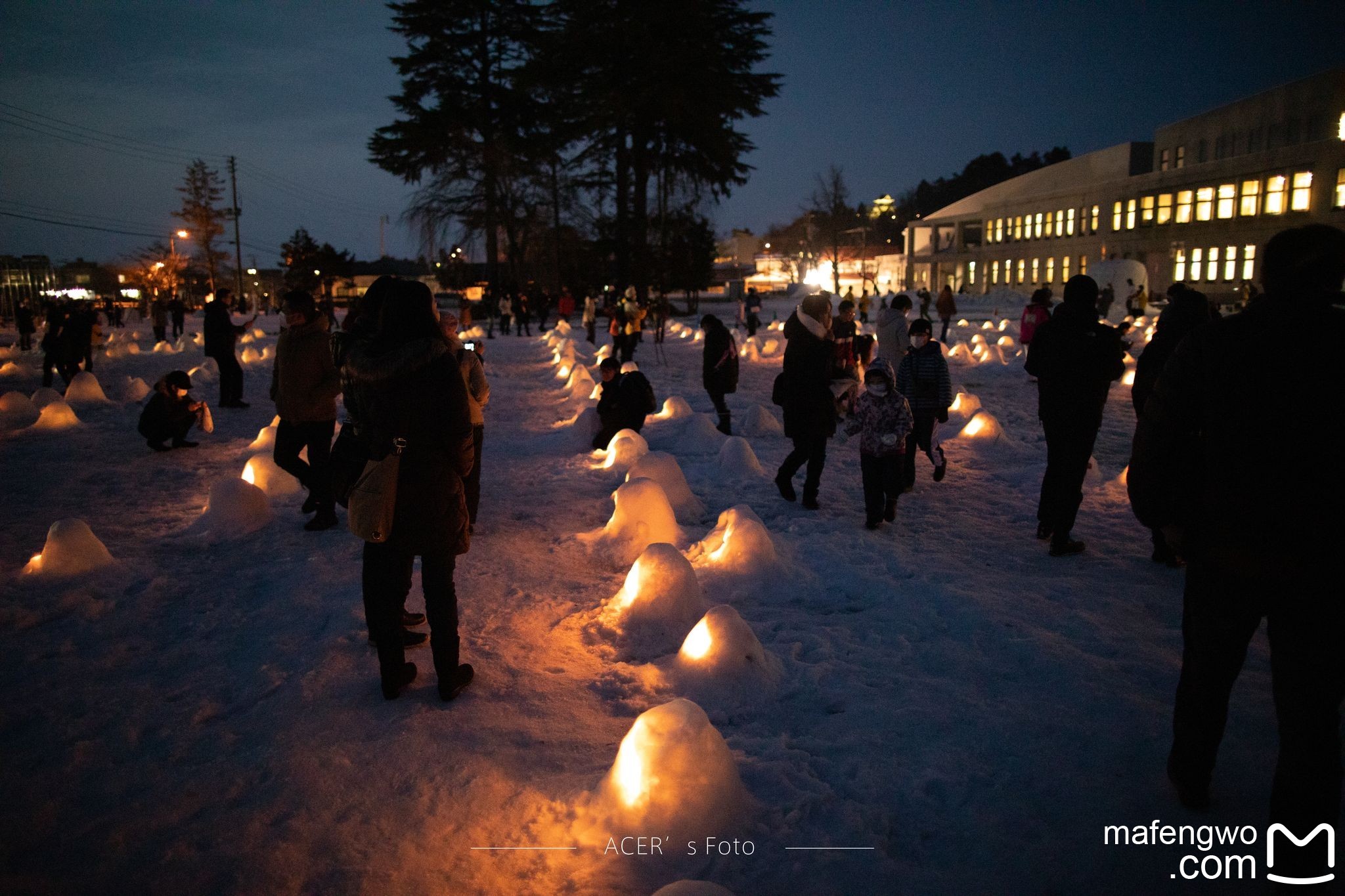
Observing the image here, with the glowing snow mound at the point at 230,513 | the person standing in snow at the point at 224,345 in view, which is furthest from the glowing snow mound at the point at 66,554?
the person standing in snow at the point at 224,345

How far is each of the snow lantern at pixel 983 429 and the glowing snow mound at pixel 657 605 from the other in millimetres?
6403

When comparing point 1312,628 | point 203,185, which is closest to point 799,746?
point 1312,628

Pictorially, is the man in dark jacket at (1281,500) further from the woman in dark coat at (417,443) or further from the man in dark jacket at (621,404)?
the man in dark jacket at (621,404)

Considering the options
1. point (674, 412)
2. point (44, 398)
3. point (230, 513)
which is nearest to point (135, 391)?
point (44, 398)

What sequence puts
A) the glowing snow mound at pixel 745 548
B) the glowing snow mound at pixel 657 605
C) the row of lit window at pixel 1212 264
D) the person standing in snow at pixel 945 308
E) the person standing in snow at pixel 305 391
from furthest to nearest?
the row of lit window at pixel 1212 264 → the person standing in snow at pixel 945 308 → the person standing in snow at pixel 305 391 → the glowing snow mound at pixel 745 548 → the glowing snow mound at pixel 657 605

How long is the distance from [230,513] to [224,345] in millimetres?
7178

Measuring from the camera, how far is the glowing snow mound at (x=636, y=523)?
6.17 meters

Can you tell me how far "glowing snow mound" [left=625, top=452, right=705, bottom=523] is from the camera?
23.1ft

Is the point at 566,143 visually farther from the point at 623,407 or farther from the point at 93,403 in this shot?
the point at 623,407

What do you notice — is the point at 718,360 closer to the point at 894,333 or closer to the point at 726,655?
the point at 894,333

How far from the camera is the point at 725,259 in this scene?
11400 centimetres

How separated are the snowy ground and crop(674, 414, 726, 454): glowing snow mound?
3.16 metres

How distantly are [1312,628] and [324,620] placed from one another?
4.80 m

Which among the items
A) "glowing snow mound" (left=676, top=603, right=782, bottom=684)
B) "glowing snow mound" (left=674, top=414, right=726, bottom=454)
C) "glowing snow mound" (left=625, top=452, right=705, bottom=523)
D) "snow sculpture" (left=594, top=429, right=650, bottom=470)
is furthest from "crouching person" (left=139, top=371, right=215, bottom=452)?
"glowing snow mound" (left=676, top=603, right=782, bottom=684)
